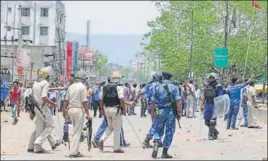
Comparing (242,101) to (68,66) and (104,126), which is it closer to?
(104,126)

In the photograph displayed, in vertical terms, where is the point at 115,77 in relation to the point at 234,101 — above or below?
above

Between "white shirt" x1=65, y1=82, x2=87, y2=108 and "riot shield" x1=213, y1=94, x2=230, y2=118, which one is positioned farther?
"riot shield" x1=213, y1=94, x2=230, y2=118

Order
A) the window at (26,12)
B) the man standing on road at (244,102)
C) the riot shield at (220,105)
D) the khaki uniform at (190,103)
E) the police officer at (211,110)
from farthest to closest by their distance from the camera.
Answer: the window at (26,12) → the khaki uniform at (190,103) → the man standing on road at (244,102) → the riot shield at (220,105) → the police officer at (211,110)

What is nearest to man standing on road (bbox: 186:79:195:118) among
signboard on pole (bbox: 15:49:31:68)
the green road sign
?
the green road sign

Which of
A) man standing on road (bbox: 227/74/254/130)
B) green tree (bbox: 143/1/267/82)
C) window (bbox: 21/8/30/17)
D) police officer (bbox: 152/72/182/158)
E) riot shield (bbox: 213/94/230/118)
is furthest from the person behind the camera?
window (bbox: 21/8/30/17)

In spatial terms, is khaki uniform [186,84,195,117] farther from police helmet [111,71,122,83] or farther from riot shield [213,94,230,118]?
police helmet [111,71,122,83]

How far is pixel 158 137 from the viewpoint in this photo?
1452 cm

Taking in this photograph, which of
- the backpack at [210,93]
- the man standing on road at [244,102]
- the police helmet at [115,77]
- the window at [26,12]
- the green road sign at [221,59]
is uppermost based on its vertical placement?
the window at [26,12]

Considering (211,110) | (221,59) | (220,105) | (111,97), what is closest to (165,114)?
(111,97)

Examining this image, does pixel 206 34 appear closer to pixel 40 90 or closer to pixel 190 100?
pixel 190 100

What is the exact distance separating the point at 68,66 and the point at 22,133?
1571 inches

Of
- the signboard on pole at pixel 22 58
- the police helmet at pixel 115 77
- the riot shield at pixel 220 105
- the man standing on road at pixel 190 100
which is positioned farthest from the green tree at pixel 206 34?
the police helmet at pixel 115 77

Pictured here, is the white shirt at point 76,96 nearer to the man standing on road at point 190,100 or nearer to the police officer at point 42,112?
the police officer at point 42,112

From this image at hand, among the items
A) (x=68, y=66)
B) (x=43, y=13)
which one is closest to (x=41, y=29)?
(x=43, y=13)
